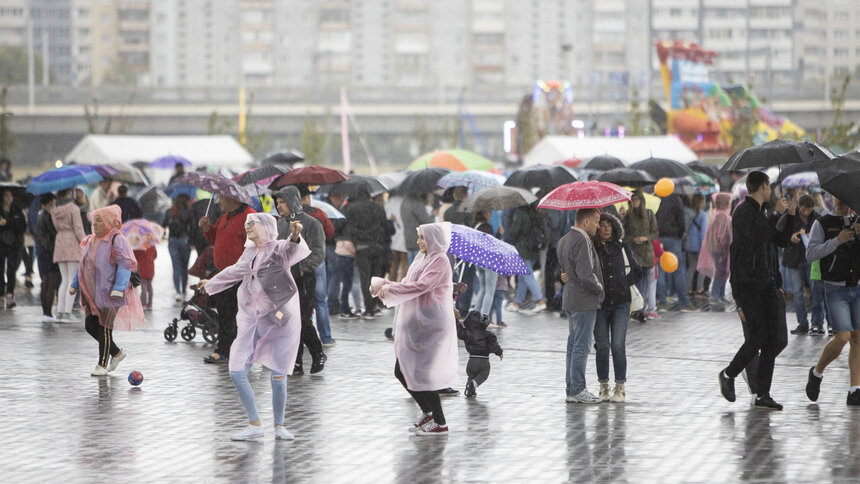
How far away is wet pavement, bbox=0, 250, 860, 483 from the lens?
801cm

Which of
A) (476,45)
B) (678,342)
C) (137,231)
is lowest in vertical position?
(678,342)

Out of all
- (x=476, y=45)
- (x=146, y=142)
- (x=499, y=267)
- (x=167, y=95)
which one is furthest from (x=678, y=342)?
(x=476, y=45)

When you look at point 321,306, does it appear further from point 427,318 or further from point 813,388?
point 813,388

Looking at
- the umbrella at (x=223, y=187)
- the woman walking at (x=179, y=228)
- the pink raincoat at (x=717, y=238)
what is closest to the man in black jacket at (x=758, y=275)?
the umbrella at (x=223, y=187)

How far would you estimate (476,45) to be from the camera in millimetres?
140125

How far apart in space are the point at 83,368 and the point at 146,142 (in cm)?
2908

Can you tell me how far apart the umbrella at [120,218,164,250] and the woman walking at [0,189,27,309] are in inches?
78.8

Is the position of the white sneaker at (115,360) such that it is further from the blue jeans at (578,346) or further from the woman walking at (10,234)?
the woman walking at (10,234)

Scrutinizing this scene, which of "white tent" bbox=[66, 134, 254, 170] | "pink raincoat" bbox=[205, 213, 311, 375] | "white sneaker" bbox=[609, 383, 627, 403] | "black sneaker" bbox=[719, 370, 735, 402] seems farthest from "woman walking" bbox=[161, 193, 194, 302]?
"white tent" bbox=[66, 134, 254, 170]

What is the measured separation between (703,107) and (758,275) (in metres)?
50.0

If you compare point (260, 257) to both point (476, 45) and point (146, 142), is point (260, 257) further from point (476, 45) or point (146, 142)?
point (476, 45)

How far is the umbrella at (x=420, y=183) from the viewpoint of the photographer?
18047 millimetres

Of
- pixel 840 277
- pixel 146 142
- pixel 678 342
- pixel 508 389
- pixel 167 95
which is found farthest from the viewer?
pixel 167 95

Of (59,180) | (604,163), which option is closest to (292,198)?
(59,180)
